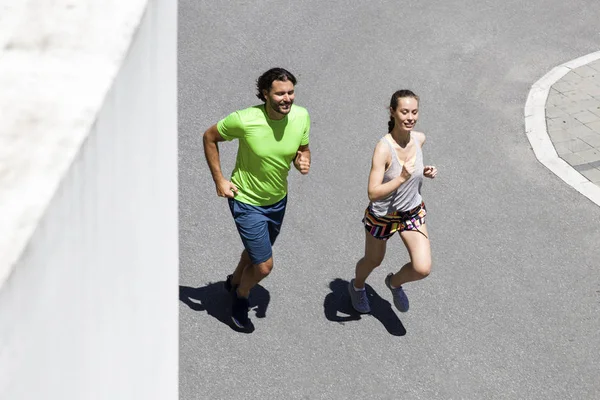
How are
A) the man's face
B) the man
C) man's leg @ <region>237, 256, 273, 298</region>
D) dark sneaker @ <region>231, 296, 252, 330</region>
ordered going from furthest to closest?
dark sneaker @ <region>231, 296, 252, 330</region> < man's leg @ <region>237, 256, 273, 298</region> < the man < the man's face

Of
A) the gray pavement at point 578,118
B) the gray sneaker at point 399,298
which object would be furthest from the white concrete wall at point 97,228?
the gray pavement at point 578,118

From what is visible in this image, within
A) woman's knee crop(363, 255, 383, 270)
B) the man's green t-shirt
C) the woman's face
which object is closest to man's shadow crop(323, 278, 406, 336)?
woman's knee crop(363, 255, 383, 270)

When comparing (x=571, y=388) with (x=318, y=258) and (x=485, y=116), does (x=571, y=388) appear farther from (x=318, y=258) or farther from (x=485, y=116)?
(x=485, y=116)

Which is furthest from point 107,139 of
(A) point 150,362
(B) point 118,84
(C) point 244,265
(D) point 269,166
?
(C) point 244,265

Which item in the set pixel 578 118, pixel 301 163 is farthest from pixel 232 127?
pixel 578 118

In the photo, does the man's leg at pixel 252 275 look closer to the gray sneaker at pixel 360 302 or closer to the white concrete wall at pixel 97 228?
the gray sneaker at pixel 360 302

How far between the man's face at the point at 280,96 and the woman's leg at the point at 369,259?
1178 millimetres

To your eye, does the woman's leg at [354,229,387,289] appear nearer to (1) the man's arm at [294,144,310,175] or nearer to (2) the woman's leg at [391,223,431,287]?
(2) the woman's leg at [391,223,431,287]

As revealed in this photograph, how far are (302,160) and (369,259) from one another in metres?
1.00

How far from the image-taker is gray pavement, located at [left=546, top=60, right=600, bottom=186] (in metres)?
8.47

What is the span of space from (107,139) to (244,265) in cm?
427

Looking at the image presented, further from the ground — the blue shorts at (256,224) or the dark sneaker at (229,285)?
the blue shorts at (256,224)

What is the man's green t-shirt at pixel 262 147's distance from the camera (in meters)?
5.50

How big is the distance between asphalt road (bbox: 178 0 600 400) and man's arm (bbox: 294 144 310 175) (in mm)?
1296
